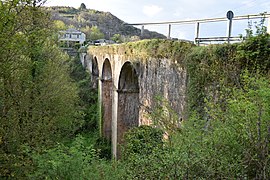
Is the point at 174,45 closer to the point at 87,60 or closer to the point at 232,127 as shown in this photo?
the point at 232,127

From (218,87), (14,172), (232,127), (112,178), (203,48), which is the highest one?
(203,48)

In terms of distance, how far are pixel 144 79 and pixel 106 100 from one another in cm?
974

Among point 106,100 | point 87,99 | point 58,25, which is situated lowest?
point 87,99

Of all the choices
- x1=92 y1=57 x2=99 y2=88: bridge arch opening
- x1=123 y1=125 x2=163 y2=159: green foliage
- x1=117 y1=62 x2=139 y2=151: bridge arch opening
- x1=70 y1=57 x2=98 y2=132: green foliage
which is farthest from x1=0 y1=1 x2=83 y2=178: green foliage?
x1=92 y1=57 x2=99 y2=88: bridge arch opening

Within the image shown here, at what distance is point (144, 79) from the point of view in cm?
946

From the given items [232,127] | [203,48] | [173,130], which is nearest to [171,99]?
[203,48]

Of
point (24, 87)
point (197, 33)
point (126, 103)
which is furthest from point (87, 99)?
point (197, 33)

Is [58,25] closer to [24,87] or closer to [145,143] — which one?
[24,87]

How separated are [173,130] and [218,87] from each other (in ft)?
4.12

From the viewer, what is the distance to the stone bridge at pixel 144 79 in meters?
7.00

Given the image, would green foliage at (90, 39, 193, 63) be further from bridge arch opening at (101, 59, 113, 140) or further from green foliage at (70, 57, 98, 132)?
green foliage at (70, 57, 98, 132)

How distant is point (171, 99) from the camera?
7391mm

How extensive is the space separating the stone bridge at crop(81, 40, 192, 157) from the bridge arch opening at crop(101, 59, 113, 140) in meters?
0.06

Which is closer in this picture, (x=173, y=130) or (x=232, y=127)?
(x=232, y=127)
